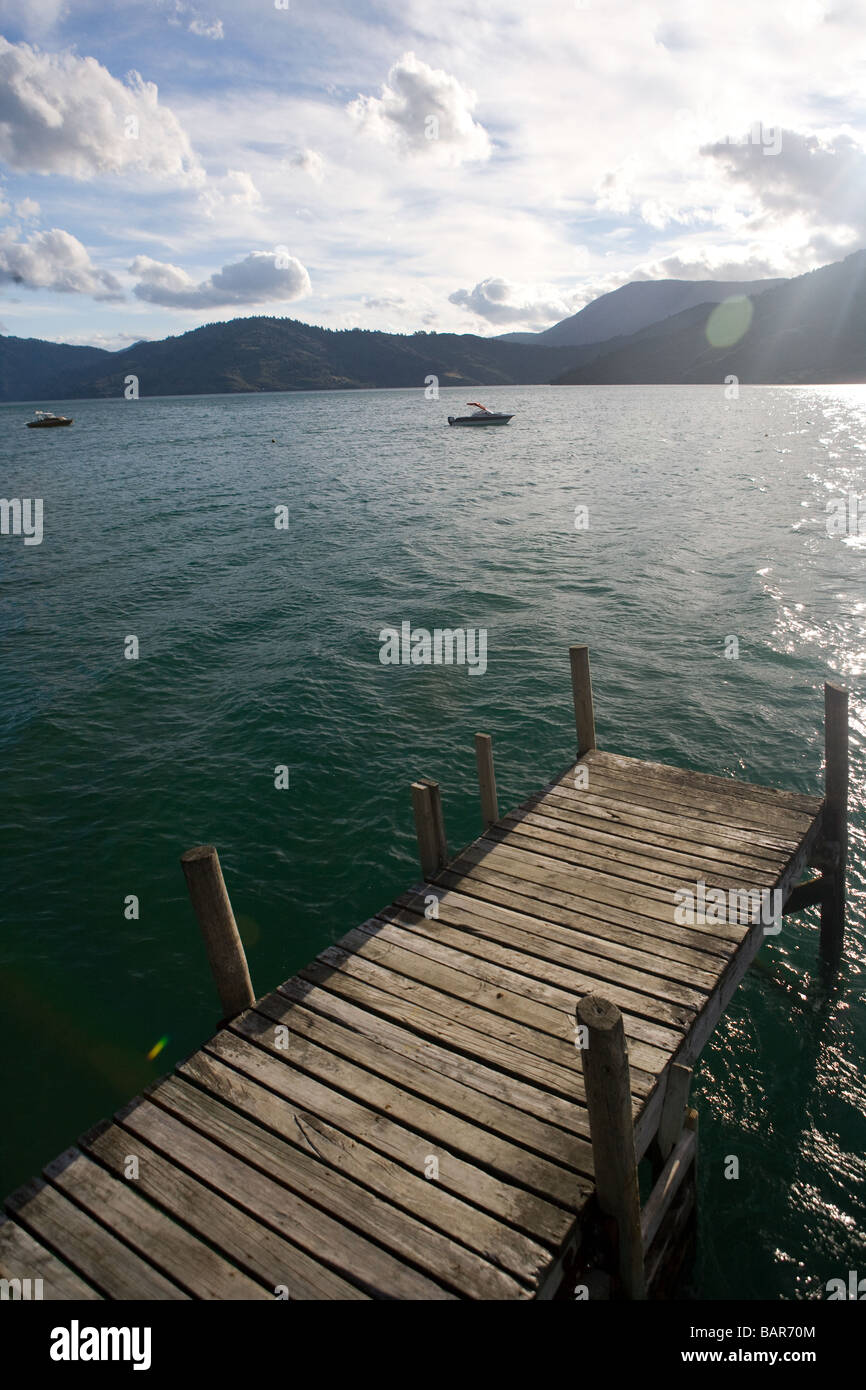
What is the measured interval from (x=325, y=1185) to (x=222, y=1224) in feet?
2.44

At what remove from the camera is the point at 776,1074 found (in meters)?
9.27

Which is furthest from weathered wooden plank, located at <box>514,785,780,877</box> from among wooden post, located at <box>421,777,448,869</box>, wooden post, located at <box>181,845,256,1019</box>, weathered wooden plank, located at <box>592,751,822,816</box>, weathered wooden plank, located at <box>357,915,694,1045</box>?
wooden post, located at <box>181,845,256,1019</box>

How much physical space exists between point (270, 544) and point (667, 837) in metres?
30.0

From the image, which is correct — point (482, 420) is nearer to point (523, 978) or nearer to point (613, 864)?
point (613, 864)

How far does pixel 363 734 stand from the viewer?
56.4 feet

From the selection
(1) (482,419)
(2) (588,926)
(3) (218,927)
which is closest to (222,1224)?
(3) (218,927)

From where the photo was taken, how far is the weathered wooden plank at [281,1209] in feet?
15.8

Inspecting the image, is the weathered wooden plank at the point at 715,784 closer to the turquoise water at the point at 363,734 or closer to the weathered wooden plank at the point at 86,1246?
the turquoise water at the point at 363,734

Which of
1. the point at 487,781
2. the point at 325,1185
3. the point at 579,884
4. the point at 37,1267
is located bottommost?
the point at 37,1267

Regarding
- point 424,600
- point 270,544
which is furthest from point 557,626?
point 270,544

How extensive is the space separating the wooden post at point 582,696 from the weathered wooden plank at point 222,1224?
771 centimetres

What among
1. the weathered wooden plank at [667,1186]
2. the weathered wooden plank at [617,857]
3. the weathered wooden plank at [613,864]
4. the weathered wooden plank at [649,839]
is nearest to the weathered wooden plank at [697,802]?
the weathered wooden plank at [649,839]

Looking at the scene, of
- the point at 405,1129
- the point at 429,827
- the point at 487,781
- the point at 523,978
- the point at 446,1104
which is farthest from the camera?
the point at 487,781

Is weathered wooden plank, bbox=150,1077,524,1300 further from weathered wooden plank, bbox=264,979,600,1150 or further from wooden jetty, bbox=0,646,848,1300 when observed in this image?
weathered wooden plank, bbox=264,979,600,1150
